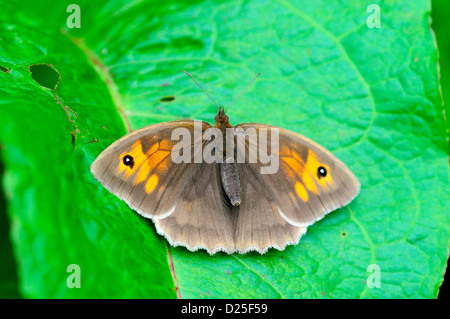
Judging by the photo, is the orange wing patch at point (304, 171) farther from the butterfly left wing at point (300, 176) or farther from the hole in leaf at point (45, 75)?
the hole in leaf at point (45, 75)

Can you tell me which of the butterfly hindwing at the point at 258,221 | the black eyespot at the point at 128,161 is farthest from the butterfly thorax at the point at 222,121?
the black eyespot at the point at 128,161

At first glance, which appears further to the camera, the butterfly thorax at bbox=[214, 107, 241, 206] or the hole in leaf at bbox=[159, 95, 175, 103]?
Result: the hole in leaf at bbox=[159, 95, 175, 103]

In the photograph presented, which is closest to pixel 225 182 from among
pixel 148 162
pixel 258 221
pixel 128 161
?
pixel 258 221

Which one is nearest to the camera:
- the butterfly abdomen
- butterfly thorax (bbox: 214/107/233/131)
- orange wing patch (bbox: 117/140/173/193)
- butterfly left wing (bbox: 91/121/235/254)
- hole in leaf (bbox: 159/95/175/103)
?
butterfly left wing (bbox: 91/121/235/254)

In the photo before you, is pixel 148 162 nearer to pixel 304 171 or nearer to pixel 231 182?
pixel 231 182

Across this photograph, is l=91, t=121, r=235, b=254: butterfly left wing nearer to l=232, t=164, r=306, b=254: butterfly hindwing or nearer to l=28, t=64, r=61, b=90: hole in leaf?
l=232, t=164, r=306, b=254: butterfly hindwing

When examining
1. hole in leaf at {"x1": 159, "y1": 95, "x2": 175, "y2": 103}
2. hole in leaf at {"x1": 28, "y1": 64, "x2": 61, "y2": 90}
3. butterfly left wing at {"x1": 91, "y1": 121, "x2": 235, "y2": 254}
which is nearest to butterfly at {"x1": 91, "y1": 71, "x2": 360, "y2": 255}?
butterfly left wing at {"x1": 91, "y1": 121, "x2": 235, "y2": 254}
